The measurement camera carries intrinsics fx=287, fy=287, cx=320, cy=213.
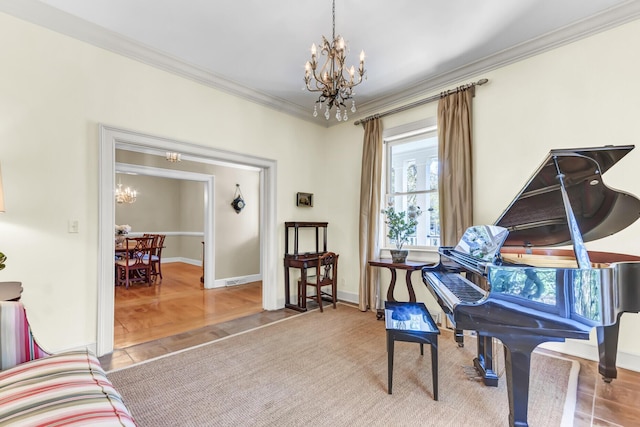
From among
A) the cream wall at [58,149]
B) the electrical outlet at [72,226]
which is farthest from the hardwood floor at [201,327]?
the electrical outlet at [72,226]

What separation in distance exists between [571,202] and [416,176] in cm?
200

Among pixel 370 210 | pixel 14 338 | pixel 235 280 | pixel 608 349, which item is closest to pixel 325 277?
pixel 370 210

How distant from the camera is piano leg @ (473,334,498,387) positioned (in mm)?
2143

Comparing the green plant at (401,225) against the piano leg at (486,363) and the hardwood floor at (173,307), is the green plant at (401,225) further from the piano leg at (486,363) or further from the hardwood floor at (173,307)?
the hardwood floor at (173,307)

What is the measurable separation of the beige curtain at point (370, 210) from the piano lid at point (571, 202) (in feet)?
5.95

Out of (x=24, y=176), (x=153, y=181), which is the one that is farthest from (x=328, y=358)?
(x=153, y=181)

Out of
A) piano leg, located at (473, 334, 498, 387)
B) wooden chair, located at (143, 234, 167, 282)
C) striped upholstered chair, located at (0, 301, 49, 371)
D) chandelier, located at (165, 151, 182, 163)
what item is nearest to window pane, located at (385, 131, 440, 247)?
piano leg, located at (473, 334, 498, 387)

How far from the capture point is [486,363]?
88.4 inches

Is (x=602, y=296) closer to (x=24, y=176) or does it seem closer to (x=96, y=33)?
(x=24, y=176)

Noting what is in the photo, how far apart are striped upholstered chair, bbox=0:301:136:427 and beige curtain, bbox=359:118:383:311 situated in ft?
10.1

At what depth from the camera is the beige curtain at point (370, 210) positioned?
157 inches

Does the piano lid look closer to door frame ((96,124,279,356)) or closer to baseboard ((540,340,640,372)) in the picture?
baseboard ((540,340,640,372))

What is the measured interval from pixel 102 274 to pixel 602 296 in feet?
12.1

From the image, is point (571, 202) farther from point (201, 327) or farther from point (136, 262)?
point (136, 262)
